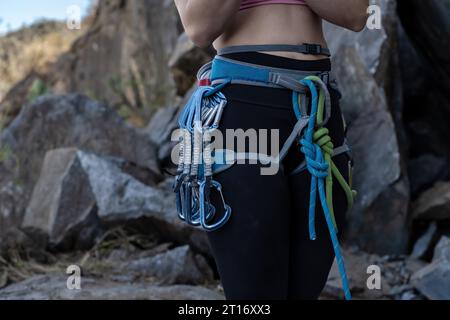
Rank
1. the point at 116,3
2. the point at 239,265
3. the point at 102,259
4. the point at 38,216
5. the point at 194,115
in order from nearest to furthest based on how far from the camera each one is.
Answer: the point at 239,265
the point at 194,115
the point at 102,259
the point at 38,216
the point at 116,3

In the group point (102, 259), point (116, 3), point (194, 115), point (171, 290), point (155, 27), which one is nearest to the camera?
point (194, 115)

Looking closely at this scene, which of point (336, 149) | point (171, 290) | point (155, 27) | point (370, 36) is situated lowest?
point (171, 290)

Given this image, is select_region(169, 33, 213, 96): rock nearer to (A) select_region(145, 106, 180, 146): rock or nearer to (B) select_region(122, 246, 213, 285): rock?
(A) select_region(145, 106, 180, 146): rock

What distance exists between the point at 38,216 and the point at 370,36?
283 cm

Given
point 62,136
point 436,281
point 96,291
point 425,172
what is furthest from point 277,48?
point 62,136

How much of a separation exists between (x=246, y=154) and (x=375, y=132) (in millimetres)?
3196

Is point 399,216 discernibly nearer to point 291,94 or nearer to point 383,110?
point 383,110

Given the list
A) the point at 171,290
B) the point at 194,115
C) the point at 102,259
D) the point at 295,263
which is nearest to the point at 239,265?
the point at 295,263

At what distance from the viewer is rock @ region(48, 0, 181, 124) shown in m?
11.2

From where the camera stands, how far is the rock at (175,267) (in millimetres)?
4340

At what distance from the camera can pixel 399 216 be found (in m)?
4.79

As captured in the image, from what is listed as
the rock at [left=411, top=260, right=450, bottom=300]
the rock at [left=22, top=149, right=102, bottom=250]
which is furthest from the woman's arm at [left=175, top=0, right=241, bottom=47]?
the rock at [left=22, top=149, right=102, bottom=250]

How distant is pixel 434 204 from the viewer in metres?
4.89

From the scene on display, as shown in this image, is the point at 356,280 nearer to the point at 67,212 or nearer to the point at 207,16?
the point at 67,212
